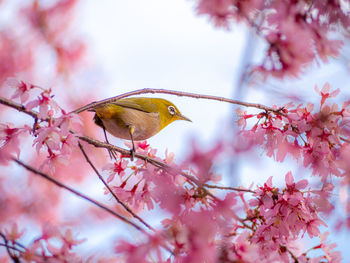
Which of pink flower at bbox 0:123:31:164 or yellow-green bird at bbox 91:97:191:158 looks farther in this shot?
yellow-green bird at bbox 91:97:191:158

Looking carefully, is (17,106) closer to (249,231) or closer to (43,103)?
(43,103)

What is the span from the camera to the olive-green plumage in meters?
3.51

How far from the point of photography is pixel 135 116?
12.0ft

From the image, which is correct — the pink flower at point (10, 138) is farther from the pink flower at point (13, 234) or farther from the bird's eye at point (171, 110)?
the bird's eye at point (171, 110)

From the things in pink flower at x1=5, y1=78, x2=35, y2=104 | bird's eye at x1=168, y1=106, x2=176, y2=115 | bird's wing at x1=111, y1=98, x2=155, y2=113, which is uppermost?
bird's eye at x1=168, y1=106, x2=176, y2=115

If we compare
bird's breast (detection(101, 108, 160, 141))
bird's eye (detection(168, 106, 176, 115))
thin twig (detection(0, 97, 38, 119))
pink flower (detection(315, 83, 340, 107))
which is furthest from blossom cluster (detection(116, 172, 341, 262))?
bird's eye (detection(168, 106, 176, 115))

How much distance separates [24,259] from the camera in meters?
2.15

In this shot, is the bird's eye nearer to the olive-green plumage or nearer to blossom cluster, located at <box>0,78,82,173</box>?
the olive-green plumage

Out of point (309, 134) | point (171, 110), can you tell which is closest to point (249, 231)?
point (309, 134)

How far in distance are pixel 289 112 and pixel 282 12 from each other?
735 mm

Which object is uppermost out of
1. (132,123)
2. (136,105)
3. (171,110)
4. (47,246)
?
(171,110)

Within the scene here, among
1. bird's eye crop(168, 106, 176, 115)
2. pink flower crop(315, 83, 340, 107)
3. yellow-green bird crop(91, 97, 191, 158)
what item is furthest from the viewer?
bird's eye crop(168, 106, 176, 115)

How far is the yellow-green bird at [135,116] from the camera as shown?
351 centimetres

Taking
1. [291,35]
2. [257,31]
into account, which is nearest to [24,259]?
[257,31]
